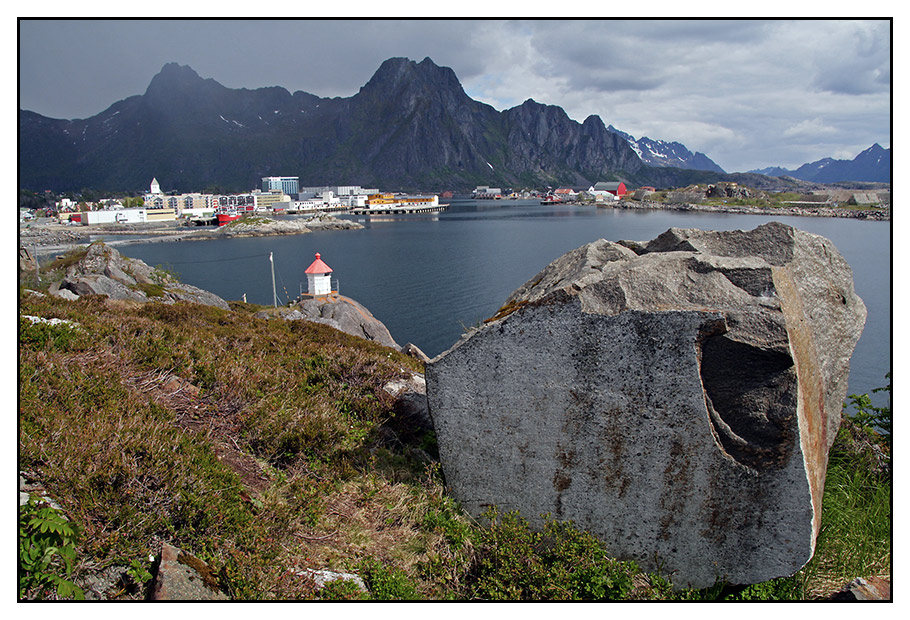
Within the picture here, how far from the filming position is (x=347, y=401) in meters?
6.13

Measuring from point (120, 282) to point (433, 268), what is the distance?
104 feet

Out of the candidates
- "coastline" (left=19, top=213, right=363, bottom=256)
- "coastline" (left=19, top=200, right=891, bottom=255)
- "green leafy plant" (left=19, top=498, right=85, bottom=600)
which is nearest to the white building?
"coastline" (left=19, top=213, right=363, bottom=256)

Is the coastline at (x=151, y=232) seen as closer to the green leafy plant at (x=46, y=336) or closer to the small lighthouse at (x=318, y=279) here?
the small lighthouse at (x=318, y=279)

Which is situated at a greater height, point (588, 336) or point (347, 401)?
point (588, 336)

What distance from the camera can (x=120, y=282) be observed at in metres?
23.2

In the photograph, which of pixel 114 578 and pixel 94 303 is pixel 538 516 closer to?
pixel 114 578

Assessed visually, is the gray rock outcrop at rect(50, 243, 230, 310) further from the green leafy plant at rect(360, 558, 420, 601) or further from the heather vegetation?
the green leafy plant at rect(360, 558, 420, 601)

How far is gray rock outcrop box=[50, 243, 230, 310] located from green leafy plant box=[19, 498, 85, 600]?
1843 cm

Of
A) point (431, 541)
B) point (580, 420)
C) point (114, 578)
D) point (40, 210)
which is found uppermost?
point (40, 210)

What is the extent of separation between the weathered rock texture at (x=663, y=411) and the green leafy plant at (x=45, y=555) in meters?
2.71

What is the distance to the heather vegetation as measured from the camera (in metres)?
3.50

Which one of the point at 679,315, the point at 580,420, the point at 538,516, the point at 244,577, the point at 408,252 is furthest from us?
the point at 408,252

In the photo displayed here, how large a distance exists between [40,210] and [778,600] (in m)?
175

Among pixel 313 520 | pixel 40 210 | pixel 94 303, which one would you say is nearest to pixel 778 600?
pixel 313 520
